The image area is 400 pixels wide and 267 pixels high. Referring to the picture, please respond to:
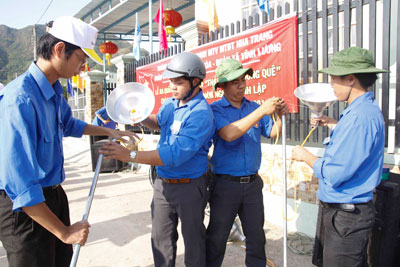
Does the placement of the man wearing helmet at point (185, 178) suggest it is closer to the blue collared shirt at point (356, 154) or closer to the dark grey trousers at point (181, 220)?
the dark grey trousers at point (181, 220)

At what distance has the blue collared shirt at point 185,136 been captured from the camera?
6.56ft

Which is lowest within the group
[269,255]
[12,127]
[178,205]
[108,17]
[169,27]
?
[269,255]

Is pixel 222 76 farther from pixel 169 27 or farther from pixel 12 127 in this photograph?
pixel 169 27

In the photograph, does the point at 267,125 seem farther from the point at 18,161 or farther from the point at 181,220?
the point at 18,161

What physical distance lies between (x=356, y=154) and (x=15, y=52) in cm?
8116

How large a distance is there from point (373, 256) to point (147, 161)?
6.34ft

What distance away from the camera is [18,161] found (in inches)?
51.9

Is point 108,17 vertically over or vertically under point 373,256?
over

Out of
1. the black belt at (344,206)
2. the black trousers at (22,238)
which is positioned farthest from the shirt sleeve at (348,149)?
the black trousers at (22,238)

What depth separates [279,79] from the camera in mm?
3908

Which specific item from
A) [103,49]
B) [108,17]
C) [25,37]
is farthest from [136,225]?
[25,37]

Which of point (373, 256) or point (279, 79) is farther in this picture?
point (279, 79)

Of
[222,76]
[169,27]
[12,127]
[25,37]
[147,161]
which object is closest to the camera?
[12,127]

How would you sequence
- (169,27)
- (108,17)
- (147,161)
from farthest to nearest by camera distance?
(108,17) < (169,27) < (147,161)
